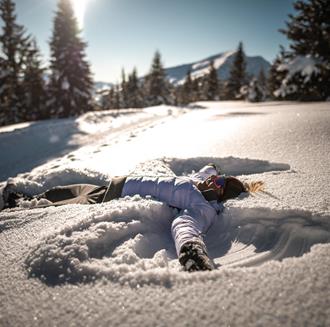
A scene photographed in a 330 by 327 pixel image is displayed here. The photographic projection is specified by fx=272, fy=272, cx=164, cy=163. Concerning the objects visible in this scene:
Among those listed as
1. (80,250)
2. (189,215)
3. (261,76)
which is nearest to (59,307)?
(80,250)

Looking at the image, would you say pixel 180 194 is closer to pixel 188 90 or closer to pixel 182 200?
pixel 182 200

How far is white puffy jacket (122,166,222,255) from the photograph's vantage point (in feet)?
6.28

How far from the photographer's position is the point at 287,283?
1.21 m

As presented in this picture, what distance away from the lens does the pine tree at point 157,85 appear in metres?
31.6

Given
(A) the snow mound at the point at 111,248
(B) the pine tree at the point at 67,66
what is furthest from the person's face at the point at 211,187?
(B) the pine tree at the point at 67,66

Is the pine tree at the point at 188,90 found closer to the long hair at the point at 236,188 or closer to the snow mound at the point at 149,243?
the long hair at the point at 236,188

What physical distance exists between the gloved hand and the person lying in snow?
100 mm

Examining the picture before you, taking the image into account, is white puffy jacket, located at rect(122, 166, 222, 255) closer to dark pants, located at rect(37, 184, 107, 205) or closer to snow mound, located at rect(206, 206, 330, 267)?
snow mound, located at rect(206, 206, 330, 267)

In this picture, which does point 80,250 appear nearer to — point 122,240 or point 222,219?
point 122,240

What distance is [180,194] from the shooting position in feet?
7.63

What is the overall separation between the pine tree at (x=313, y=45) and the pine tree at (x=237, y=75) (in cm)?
1837

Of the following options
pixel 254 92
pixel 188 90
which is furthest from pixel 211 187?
pixel 188 90

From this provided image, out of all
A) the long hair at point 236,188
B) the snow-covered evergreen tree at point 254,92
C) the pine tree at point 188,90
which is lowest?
the long hair at point 236,188

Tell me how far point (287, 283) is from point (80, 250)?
3.52 feet
